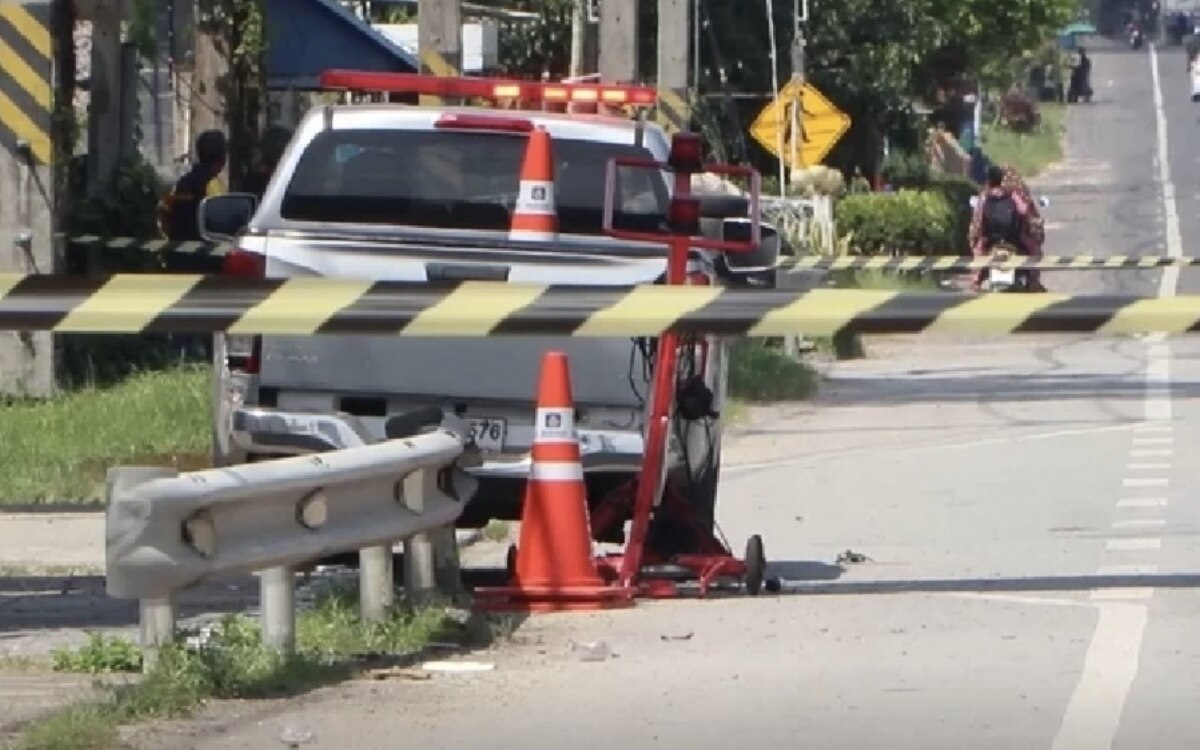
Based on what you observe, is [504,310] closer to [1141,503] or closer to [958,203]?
[1141,503]

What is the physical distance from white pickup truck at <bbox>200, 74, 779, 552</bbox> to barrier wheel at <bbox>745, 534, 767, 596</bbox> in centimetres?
37

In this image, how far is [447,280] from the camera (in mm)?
11180

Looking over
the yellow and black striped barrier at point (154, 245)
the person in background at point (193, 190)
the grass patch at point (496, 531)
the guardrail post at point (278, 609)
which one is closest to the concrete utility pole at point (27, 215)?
the yellow and black striped barrier at point (154, 245)

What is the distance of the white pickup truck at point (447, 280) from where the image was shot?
37.3 feet

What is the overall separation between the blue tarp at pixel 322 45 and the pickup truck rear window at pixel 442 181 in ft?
56.8

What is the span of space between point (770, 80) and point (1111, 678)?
34.6m

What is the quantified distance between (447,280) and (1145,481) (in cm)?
630

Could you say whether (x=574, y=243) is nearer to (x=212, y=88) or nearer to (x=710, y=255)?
(x=710, y=255)

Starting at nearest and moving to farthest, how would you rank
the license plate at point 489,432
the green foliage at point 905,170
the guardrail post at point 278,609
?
the guardrail post at point 278,609 < the license plate at point 489,432 < the green foliage at point 905,170

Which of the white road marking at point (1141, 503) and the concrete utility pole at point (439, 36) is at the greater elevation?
the concrete utility pole at point (439, 36)

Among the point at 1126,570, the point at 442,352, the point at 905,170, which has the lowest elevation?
the point at 905,170

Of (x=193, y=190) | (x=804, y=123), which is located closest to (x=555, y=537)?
(x=193, y=190)

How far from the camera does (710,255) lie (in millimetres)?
11859

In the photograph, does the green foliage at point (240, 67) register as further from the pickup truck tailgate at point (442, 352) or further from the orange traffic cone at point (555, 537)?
the orange traffic cone at point (555, 537)
